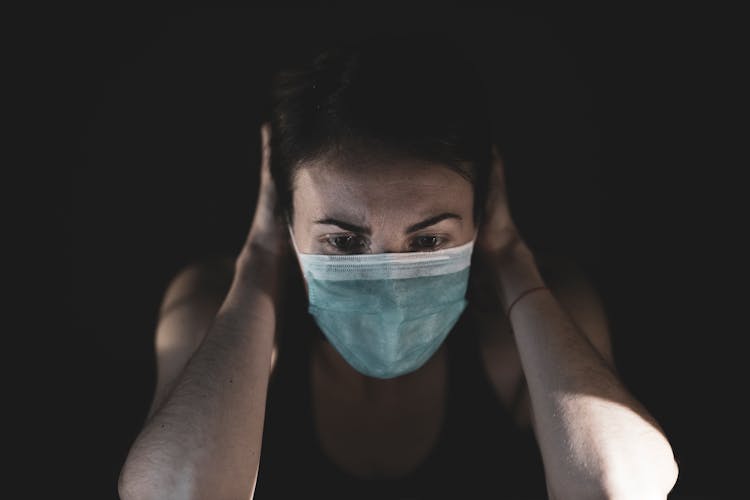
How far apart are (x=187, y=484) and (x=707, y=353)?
1.63 metres

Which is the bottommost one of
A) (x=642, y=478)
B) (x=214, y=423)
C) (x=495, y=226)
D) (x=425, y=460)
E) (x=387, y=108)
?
(x=425, y=460)

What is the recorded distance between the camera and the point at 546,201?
1.88 meters

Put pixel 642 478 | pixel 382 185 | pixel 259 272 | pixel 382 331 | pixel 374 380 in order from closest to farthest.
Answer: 1. pixel 642 478
2. pixel 382 185
3. pixel 382 331
4. pixel 259 272
5. pixel 374 380

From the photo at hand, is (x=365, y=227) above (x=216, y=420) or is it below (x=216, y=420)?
above

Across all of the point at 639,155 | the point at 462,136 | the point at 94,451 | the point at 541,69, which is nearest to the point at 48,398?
the point at 94,451

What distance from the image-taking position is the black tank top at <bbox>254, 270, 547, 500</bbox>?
1.44 meters

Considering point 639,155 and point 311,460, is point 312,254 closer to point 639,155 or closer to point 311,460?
point 311,460

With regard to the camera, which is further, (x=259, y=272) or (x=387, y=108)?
(x=259, y=272)

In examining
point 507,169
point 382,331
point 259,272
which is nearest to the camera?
point 382,331

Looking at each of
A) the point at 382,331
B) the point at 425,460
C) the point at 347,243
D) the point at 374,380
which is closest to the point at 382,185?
the point at 347,243

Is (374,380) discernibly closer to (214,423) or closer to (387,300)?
(387,300)

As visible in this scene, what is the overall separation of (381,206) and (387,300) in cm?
18

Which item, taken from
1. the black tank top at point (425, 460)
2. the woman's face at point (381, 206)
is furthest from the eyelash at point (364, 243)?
the black tank top at point (425, 460)

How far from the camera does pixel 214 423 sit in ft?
3.32
